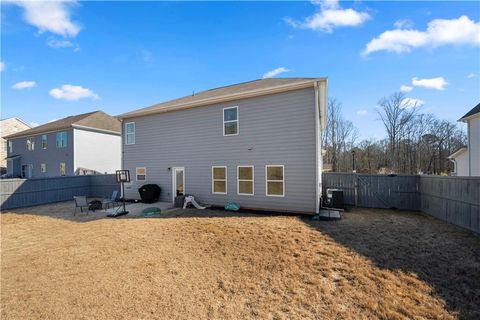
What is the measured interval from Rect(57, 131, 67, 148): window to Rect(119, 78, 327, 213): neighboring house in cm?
1209

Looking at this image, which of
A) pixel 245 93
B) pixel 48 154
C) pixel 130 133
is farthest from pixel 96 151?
pixel 245 93

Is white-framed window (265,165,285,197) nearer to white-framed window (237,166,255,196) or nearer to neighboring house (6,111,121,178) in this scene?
white-framed window (237,166,255,196)

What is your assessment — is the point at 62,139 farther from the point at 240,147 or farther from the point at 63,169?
the point at 240,147

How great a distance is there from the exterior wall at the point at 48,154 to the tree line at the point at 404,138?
28.2m

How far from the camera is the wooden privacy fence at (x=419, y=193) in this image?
6897 millimetres

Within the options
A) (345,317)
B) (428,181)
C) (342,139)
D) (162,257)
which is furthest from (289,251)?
(342,139)

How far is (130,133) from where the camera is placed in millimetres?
14578

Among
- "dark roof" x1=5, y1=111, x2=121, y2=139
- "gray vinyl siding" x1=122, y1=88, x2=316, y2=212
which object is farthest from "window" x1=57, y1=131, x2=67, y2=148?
"gray vinyl siding" x1=122, y1=88, x2=316, y2=212

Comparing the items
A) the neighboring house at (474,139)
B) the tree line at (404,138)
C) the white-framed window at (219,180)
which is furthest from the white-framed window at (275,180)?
the tree line at (404,138)

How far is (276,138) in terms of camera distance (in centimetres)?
1010

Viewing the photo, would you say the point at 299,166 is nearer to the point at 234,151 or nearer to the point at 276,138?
the point at 276,138

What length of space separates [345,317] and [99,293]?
3.77 m

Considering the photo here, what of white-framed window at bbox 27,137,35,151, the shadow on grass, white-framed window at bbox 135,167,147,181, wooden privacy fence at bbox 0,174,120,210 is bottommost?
the shadow on grass

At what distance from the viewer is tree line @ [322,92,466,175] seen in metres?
29.7
